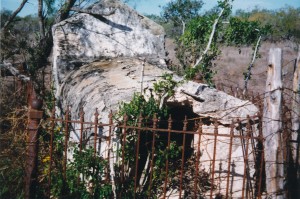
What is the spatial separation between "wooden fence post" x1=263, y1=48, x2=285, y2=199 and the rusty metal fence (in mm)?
268

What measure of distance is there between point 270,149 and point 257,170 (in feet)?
4.29

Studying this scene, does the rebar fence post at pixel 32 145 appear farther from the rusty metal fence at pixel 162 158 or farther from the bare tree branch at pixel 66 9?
the bare tree branch at pixel 66 9

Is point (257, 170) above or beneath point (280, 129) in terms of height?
beneath

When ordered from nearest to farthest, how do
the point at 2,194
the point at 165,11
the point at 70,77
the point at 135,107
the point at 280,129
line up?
1. the point at 280,129
2. the point at 2,194
3. the point at 135,107
4. the point at 70,77
5. the point at 165,11

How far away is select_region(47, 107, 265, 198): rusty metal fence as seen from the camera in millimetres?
4000

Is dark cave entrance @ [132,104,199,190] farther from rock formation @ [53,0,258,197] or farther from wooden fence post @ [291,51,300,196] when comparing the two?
wooden fence post @ [291,51,300,196]

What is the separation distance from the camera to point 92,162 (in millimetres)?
4051

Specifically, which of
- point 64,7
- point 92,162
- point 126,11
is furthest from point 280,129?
point 64,7

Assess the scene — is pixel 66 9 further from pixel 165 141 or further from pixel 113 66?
pixel 165 141

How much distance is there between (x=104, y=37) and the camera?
875 cm

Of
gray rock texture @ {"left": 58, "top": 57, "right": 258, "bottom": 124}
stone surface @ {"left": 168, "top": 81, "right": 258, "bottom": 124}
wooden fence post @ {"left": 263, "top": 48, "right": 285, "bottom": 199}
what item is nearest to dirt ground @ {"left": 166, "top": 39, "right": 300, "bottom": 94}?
gray rock texture @ {"left": 58, "top": 57, "right": 258, "bottom": 124}

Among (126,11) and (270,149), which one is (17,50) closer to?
(126,11)

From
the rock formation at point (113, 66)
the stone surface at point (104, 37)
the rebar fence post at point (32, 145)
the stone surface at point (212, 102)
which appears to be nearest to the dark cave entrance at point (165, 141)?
the stone surface at point (212, 102)

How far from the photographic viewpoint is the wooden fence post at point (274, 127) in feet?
11.2
